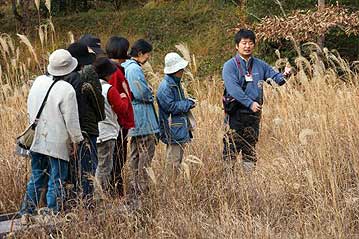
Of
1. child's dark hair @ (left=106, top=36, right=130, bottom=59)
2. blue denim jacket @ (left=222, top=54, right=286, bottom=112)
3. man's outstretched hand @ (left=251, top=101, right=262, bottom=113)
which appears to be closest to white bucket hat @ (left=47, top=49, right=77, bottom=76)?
child's dark hair @ (left=106, top=36, right=130, bottom=59)

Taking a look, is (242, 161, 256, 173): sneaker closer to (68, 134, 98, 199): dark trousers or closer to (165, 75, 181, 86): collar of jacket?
(165, 75, 181, 86): collar of jacket

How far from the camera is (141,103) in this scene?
5.34 metres

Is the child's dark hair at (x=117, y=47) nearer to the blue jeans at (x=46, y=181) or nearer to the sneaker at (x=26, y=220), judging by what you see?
the blue jeans at (x=46, y=181)

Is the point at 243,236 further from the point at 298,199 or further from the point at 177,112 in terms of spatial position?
the point at 177,112

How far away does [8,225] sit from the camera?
14.7 feet

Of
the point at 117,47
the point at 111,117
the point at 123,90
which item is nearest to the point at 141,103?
the point at 123,90

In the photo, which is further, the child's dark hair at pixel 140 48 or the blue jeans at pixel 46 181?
the child's dark hair at pixel 140 48

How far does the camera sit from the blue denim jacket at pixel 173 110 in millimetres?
5305

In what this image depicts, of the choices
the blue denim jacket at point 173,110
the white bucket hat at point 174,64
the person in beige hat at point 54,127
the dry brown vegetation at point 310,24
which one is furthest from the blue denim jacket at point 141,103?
the dry brown vegetation at point 310,24

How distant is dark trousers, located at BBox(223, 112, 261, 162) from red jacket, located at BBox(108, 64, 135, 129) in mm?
946

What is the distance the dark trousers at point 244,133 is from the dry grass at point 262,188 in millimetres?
135

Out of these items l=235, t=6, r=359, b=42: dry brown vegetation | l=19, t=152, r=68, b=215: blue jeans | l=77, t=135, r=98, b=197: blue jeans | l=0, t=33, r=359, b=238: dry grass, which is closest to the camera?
l=0, t=33, r=359, b=238: dry grass

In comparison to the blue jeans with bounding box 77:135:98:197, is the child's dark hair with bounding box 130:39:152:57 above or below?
above

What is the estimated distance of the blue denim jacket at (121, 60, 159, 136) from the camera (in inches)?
206
